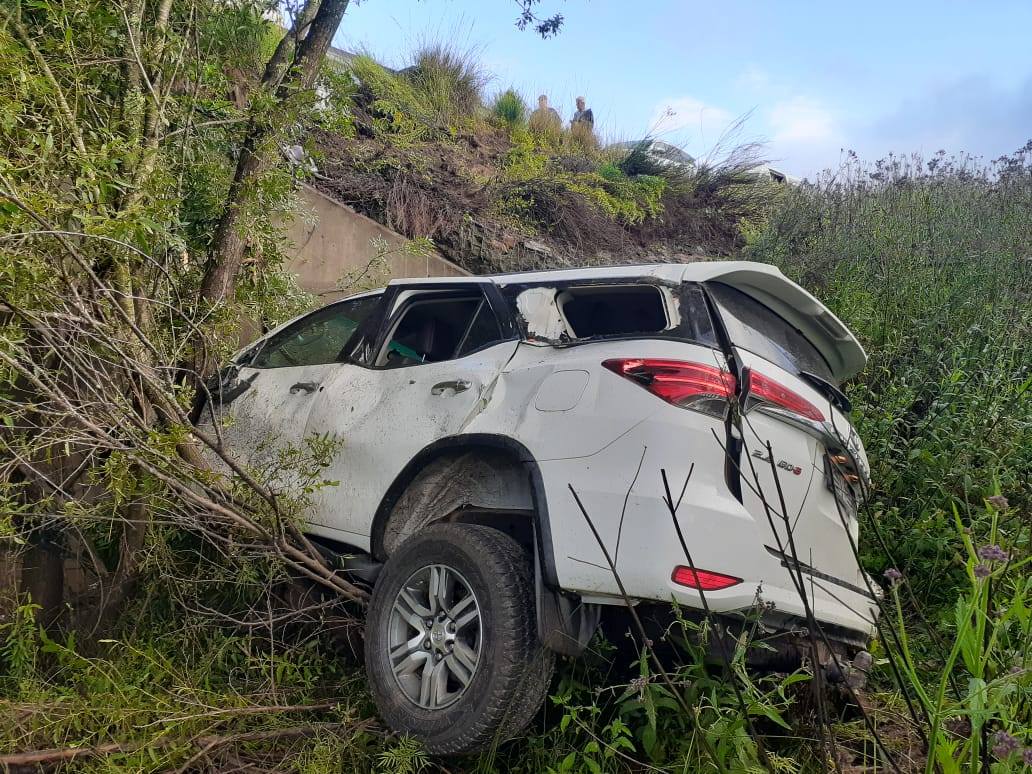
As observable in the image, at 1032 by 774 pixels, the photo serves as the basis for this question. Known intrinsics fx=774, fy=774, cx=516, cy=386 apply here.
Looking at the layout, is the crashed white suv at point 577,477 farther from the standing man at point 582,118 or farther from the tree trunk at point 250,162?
the standing man at point 582,118

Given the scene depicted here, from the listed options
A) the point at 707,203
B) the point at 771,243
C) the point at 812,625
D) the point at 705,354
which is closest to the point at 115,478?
the point at 705,354

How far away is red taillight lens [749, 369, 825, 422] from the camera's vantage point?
2.78 meters

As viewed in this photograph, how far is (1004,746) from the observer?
1348mm

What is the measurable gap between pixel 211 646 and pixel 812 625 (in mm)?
3144

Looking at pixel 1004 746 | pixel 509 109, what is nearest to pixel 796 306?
pixel 1004 746

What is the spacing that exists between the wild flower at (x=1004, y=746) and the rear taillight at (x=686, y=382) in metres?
1.43

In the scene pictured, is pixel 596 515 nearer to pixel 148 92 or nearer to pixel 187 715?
pixel 187 715

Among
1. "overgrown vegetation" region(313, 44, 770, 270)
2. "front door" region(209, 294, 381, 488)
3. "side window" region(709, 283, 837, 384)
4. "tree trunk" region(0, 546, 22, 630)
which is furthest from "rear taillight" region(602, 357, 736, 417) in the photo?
"overgrown vegetation" region(313, 44, 770, 270)

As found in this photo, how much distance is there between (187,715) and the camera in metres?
3.09

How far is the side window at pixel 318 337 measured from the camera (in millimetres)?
4371

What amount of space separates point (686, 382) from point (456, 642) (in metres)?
1.29

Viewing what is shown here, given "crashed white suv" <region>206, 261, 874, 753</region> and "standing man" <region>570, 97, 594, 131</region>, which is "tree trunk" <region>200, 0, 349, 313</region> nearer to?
"crashed white suv" <region>206, 261, 874, 753</region>

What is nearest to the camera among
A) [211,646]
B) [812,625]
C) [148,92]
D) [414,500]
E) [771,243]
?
[812,625]

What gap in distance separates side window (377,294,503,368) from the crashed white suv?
0.10 feet
